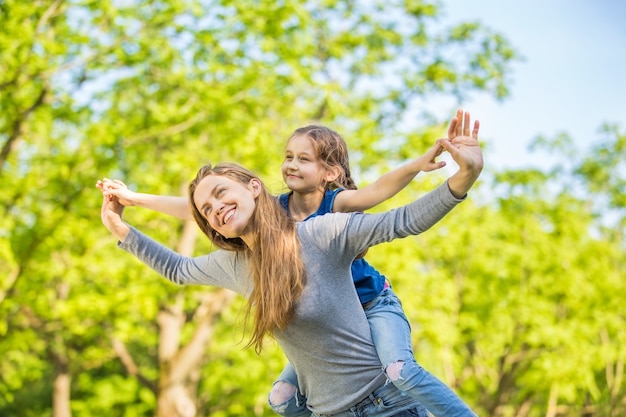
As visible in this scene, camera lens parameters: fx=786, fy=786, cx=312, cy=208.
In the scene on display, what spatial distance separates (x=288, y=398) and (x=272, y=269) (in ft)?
2.33

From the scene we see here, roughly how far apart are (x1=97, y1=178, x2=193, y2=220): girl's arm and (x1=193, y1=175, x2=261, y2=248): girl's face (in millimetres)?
269

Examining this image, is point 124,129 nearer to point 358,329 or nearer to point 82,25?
point 82,25

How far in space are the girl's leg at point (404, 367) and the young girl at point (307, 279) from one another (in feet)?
0.25

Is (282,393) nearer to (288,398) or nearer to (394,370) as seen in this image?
(288,398)

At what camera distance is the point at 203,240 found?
58.8ft

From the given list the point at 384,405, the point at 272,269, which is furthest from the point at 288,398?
the point at 272,269

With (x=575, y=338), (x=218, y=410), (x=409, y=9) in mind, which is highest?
(x=409, y=9)

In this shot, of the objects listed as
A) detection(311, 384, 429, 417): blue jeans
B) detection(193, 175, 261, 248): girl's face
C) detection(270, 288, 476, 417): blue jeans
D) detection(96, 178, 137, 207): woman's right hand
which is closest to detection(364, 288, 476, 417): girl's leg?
detection(270, 288, 476, 417): blue jeans

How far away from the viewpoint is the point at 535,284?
63.2ft

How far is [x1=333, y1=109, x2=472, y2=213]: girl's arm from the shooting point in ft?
8.70

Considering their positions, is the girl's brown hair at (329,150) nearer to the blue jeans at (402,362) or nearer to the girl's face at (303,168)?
the girl's face at (303,168)

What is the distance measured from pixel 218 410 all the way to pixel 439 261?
24.1 feet

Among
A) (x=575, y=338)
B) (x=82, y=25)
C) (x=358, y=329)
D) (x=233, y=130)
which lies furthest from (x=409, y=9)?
(x=358, y=329)

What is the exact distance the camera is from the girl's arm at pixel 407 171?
8.70 feet
